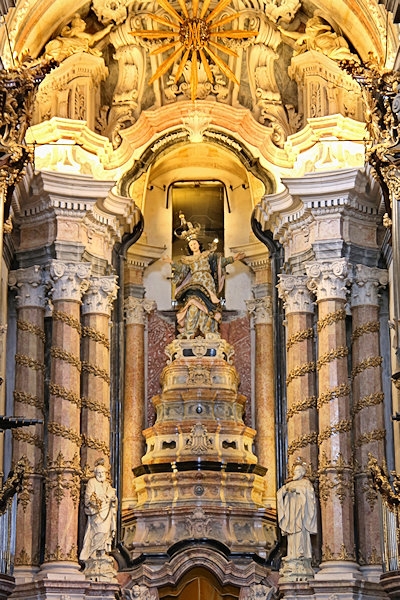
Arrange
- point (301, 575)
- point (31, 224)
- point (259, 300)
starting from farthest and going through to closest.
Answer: point (259, 300)
point (31, 224)
point (301, 575)

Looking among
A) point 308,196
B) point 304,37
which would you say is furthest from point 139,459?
point 304,37

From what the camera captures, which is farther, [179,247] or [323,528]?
[179,247]

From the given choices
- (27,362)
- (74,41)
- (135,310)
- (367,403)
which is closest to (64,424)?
(27,362)

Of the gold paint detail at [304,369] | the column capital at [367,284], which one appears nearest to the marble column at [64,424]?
the gold paint detail at [304,369]

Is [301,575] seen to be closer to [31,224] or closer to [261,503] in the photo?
[261,503]

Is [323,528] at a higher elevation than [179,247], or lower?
lower

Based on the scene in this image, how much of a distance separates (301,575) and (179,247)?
7.14 meters

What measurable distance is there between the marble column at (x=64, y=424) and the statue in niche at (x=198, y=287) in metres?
2.43

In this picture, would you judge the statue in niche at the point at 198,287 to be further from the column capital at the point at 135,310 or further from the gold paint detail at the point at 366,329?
the gold paint detail at the point at 366,329

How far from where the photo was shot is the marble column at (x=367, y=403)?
23.9 metres

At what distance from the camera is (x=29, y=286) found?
25.2 metres

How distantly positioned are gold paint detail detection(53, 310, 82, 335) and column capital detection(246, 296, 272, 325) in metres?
3.75

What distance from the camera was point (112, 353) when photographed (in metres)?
26.4

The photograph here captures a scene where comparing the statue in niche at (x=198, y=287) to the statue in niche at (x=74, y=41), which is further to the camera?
the statue in niche at (x=198, y=287)
